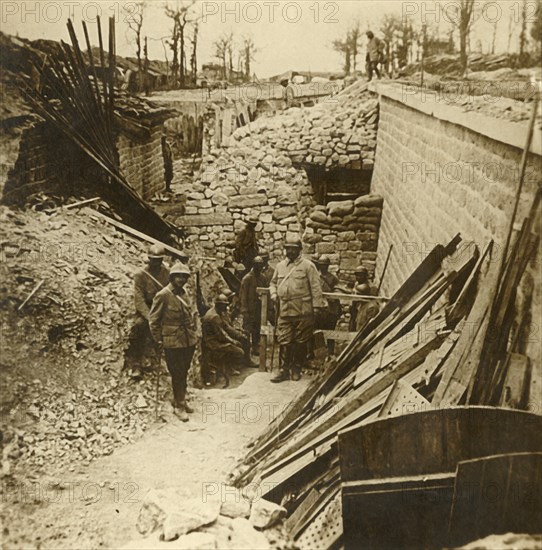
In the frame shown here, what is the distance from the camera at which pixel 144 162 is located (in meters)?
7.54

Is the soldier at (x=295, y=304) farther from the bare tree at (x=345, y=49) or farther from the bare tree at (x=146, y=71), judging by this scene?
the bare tree at (x=146, y=71)

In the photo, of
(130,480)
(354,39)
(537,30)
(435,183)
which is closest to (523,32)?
(537,30)

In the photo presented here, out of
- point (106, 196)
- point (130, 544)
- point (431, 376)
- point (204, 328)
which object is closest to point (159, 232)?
point (106, 196)

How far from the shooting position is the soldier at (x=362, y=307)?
5.81 m

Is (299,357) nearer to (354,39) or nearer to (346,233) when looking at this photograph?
(346,233)

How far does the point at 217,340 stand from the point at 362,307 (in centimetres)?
171

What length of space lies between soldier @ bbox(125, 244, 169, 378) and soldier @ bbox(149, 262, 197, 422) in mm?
273

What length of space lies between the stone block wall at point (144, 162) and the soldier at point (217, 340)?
2261mm

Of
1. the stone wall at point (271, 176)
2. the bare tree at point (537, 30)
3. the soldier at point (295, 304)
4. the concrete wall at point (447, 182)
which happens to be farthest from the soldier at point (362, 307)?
the bare tree at point (537, 30)

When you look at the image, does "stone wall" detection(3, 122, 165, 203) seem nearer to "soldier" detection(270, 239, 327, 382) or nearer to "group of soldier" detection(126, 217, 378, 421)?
"group of soldier" detection(126, 217, 378, 421)

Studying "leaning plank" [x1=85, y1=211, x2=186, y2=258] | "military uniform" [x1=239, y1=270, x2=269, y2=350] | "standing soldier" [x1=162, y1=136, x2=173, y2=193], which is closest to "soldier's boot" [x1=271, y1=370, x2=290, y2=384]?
"military uniform" [x1=239, y1=270, x2=269, y2=350]

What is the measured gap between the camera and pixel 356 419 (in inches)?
142

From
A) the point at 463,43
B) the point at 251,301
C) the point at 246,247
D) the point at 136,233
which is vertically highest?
the point at 463,43

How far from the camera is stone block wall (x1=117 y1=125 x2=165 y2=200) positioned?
6784 mm
